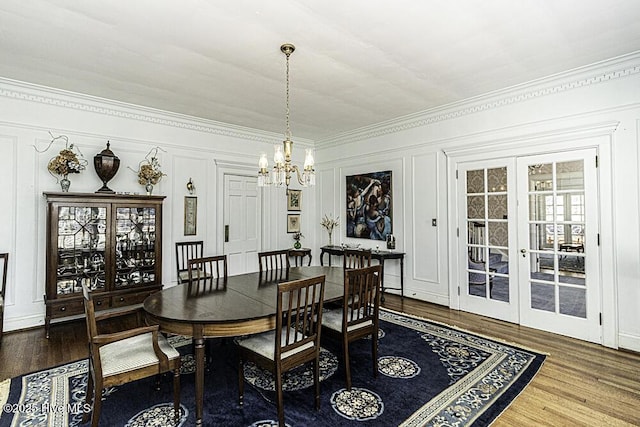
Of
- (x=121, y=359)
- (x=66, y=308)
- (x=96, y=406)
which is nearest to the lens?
(x=96, y=406)

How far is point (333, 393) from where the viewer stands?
2480 mm

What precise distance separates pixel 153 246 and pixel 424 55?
12.8ft

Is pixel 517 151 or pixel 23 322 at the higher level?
pixel 517 151

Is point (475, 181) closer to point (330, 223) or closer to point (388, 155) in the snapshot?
point (388, 155)

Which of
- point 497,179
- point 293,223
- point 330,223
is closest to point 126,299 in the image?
point 293,223

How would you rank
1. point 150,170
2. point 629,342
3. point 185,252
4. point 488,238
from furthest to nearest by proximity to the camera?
point 185,252 → point 150,170 → point 488,238 → point 629,342

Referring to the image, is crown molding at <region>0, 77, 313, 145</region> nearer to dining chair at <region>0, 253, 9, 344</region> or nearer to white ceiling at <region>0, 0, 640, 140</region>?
white ceiling at <region>0, 0, 640, 140</region>

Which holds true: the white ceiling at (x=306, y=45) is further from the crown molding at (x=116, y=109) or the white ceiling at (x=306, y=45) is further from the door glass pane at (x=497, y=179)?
the door glass pane at (x=497, y=179)

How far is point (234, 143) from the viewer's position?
568cm

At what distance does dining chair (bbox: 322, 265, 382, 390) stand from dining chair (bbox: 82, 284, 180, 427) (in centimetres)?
117

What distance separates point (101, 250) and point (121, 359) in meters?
2.45

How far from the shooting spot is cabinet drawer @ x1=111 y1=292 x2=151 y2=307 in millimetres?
4033

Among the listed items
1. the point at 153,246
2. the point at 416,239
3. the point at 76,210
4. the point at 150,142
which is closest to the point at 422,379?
the point at 416,239

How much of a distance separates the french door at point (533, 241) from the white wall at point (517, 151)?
13 centimetres
